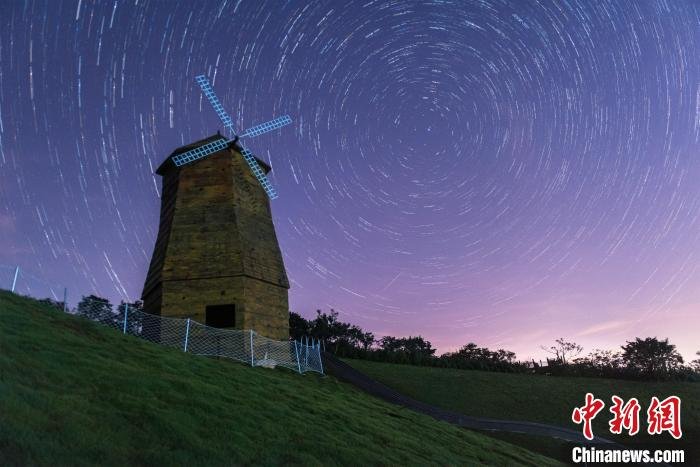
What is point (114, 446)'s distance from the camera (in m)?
7.86

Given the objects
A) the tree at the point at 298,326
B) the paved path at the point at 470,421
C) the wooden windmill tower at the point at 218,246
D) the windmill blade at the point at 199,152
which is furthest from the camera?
the tree at the point at 298,326

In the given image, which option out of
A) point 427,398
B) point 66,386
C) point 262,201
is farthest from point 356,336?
point 66,386

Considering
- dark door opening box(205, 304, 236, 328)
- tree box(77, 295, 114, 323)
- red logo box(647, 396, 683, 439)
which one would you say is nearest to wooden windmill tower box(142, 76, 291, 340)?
dark door opening box(205, 304, 236, 328)

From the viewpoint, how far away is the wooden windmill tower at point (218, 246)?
2486cm

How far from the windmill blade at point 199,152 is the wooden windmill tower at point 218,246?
0.17 ft

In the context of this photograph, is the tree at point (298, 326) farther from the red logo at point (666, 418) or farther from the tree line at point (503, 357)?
the red logo at point (666, 418)

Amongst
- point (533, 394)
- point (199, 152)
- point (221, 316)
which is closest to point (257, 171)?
point (199, 152)

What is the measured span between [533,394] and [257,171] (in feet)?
89.2

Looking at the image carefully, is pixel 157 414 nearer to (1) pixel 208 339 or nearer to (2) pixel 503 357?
(1) pixel 208 339

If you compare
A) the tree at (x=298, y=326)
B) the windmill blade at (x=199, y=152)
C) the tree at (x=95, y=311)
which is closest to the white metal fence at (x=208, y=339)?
the tree at (x=95, y=311)

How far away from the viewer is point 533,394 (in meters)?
40.0

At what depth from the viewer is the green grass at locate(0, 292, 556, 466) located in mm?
7809

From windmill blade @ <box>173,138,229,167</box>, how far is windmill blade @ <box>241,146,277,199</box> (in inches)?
50.1

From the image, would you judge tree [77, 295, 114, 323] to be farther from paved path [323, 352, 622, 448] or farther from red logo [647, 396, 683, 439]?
red logo [647, 396, 683, 439]
